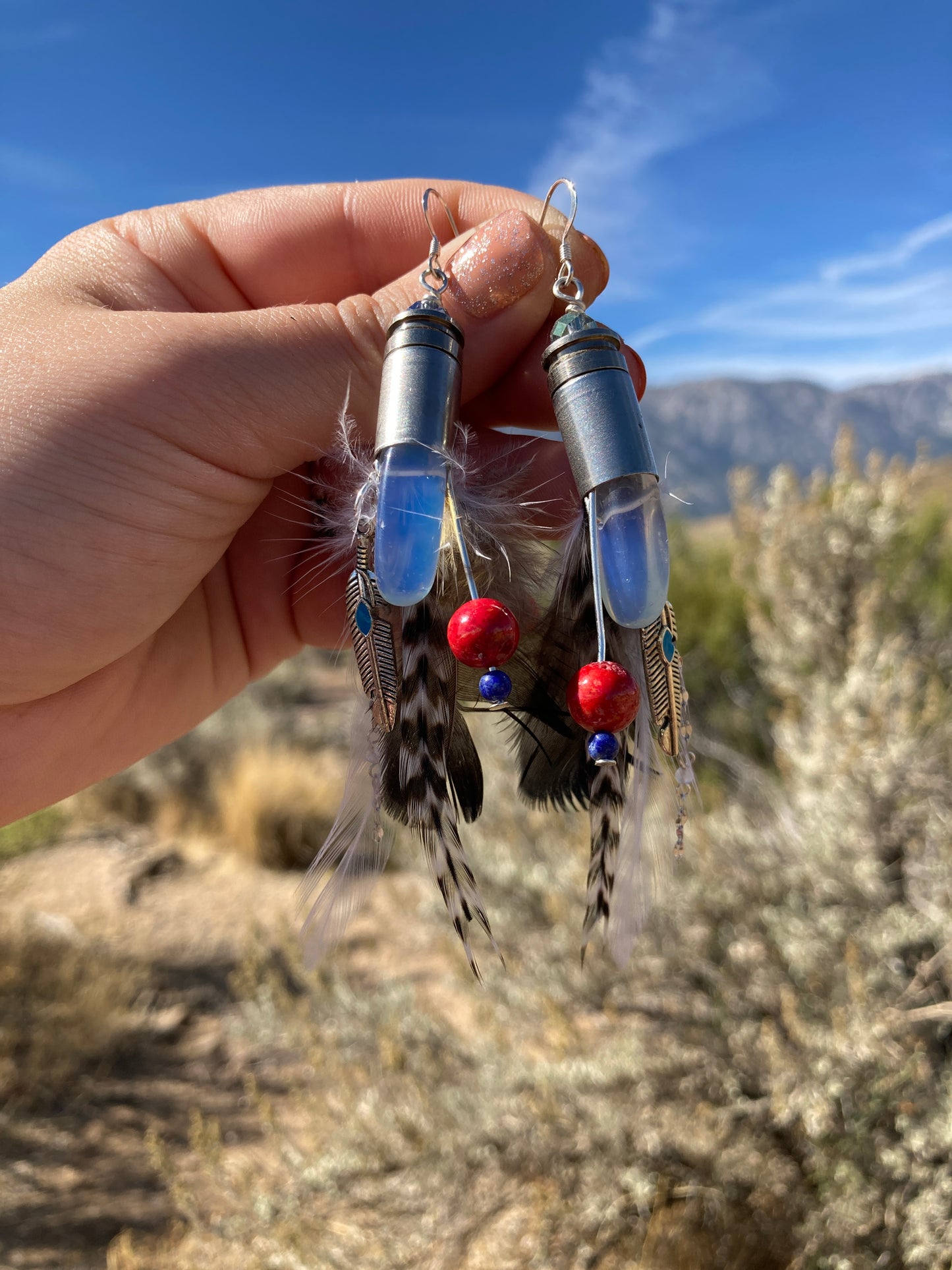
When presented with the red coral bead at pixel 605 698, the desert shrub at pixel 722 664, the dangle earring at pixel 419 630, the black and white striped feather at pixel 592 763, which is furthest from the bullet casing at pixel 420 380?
the desert shrub at pixel 722 664

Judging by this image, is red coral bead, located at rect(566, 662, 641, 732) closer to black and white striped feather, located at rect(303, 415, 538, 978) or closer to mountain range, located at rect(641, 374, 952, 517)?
black and white striped feather, located at rect(303, 415, 538, 978)

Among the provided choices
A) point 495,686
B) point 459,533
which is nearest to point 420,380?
point 459,533

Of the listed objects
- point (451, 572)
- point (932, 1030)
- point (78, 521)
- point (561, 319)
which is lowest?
point (932, 1030)

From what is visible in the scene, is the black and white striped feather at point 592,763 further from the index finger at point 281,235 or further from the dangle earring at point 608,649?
the index finger at point 281,235

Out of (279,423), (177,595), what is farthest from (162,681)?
(279,423)

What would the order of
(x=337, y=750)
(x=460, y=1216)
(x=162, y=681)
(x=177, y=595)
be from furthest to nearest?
(x=337, y=750) < (x=460, y=1216) < (x=162, y=681) < (x=177, y=595)

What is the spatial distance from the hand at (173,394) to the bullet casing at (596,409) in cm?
27

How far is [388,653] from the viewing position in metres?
1.03

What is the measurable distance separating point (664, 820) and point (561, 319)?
2.53 feet

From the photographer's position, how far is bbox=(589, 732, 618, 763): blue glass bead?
91cm

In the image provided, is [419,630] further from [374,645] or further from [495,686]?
[495,686]

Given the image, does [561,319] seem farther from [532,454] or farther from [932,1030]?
[932,1030]

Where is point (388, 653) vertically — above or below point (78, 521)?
below

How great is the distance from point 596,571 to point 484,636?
0.56 feet
